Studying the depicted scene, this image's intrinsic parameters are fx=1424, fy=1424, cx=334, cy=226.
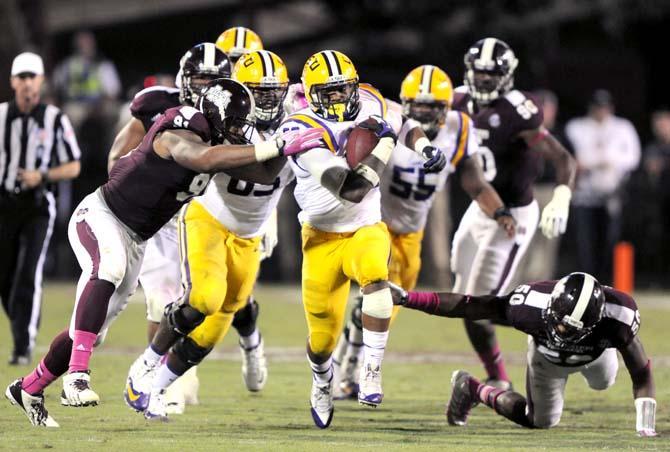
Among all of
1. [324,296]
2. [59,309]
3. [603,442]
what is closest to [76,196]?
[59,309]

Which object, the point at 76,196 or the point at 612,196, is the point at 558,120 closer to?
the point at 612,196

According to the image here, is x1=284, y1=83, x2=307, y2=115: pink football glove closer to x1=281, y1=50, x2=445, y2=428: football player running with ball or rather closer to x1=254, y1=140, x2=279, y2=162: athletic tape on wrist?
x1=281, y1=50, x2=445, y2=428: football player running with ball

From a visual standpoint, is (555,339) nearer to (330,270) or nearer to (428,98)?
(330,270)

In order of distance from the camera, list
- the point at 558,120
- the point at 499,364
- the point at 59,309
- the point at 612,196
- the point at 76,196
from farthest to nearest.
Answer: the point at 558,120
the point at 76,196
the point at 612,196
the point at 59,309
the point at 499,364

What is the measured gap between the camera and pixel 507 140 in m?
9.17

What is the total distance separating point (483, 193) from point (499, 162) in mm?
508

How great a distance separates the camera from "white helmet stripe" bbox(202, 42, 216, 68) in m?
7.95

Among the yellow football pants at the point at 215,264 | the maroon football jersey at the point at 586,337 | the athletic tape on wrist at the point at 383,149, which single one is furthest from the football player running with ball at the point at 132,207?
the maroon football jersey at the point at 586,337

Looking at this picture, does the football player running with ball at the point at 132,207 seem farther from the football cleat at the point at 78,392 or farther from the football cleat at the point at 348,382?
the football cleat at the point at 348,382

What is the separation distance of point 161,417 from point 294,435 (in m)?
0.86

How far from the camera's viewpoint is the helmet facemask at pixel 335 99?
7469 millimetres

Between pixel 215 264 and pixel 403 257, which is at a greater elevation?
pixel 215 264

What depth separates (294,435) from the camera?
7.17 m

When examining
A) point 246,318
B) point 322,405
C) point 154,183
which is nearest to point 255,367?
point 246,318
